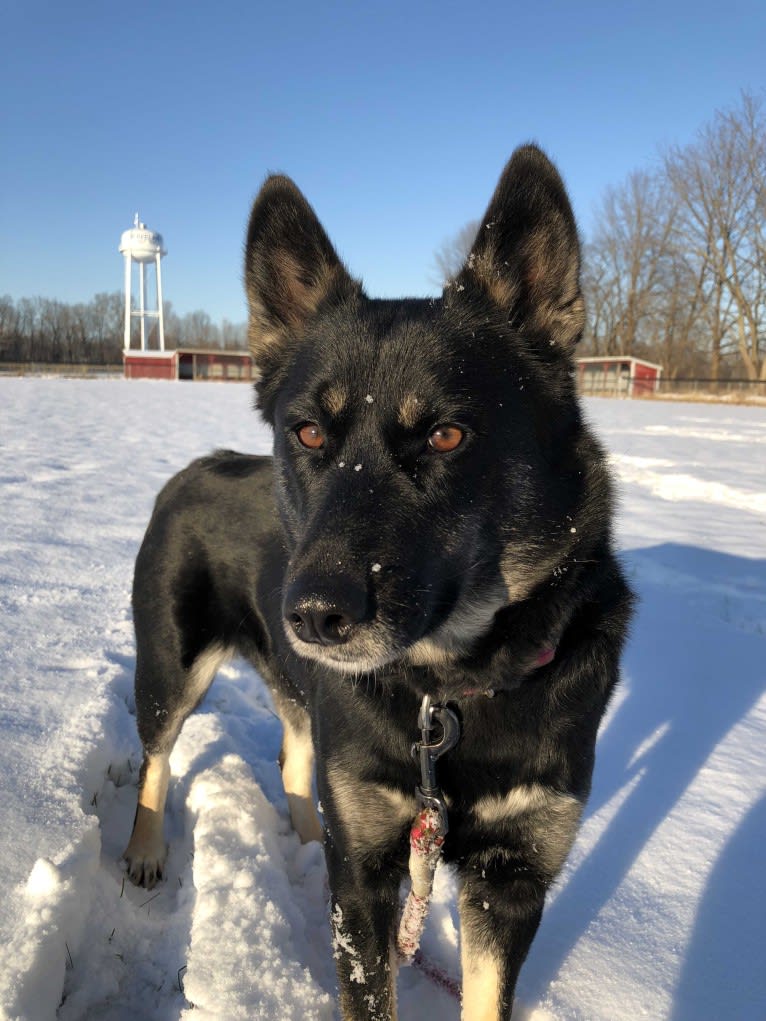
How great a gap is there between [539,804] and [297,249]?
2081 mm

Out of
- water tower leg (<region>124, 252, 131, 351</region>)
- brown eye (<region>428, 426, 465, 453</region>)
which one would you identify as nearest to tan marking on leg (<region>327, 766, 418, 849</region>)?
brown eye (<region>428, 426, 465, 453</region>)

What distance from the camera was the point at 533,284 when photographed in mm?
2299

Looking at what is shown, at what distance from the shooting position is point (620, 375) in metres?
48.1

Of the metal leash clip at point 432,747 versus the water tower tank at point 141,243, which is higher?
the water tower tank at point 141,243

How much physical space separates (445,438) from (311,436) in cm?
43

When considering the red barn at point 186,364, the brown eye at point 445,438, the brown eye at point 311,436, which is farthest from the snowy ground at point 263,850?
the red barn at point 186,364

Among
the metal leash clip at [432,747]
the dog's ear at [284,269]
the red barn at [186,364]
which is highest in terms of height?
the red barn at [186,364]

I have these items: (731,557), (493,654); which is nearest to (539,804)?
(493,654)

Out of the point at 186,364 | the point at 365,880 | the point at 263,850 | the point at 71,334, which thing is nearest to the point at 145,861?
the point at 263,850

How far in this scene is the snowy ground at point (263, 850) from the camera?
2074mm

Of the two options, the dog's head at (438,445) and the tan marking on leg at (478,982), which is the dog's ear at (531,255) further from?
the tan marking on leg at (478,982)

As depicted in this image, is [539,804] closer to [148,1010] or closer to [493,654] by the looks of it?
[493,654]

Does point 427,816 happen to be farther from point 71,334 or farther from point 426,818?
point 71,334

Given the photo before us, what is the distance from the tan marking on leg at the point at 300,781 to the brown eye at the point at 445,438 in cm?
165
